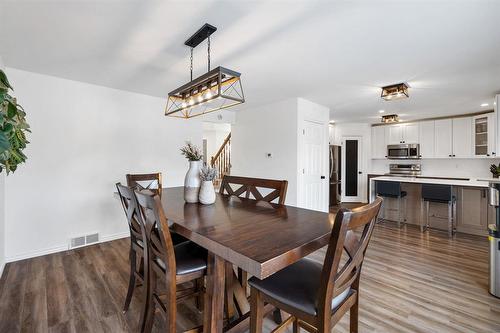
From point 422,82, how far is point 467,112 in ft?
9.77

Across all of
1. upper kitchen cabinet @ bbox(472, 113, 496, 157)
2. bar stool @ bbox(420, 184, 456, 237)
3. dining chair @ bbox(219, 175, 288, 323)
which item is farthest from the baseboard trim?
upper kitchen cabinet @ bbox(472, 113, 496, 157)

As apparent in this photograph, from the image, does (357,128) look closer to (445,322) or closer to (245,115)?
(245,115)

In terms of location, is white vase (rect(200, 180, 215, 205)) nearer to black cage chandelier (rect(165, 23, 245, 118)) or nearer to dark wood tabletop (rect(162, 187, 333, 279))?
dark wood tabletop (rect(162, 187, 333, 279))

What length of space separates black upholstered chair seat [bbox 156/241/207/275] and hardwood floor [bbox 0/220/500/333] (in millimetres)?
635

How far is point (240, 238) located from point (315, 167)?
378 cm

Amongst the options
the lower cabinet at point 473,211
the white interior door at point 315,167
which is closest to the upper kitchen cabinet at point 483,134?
the lower cabinet at point 473,211

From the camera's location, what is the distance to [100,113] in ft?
11.6

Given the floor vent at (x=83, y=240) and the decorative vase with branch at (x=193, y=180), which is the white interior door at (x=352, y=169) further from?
the floor vent at (x=83, y=240)

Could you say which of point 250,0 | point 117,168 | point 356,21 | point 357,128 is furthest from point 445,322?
point 357,128

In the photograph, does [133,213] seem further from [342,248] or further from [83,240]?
[83,240]

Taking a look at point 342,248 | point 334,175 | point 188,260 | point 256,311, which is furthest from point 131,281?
point 334,175

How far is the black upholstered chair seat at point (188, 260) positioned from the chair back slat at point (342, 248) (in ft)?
2.52

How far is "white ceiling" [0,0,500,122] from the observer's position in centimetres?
178

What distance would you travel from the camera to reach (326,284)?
→ 986 mm
